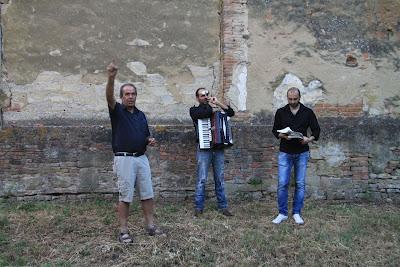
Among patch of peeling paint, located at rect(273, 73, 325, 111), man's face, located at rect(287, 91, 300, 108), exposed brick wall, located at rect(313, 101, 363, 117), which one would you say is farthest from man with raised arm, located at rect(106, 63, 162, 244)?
exposed brick wall, located at rect(313, 101, 363, 117)

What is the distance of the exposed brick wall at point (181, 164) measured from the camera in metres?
7.36

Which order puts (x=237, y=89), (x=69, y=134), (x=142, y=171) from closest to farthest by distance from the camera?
(x=142, y=171)
(x=69, y=134)
(x=237, y=89)

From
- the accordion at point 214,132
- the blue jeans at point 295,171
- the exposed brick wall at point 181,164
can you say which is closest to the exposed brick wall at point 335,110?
the exposed brick wall at point 181,164

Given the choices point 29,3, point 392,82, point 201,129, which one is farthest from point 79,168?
point 392,82

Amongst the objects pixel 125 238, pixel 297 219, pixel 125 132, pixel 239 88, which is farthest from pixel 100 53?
pixel 297 219

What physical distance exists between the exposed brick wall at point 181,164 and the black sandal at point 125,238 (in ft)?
6.74

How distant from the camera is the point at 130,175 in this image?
549cm

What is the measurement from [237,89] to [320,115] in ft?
5.02

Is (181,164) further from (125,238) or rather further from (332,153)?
(332,153)

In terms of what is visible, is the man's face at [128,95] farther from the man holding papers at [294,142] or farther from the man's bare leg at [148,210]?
the man holding papers at [294,142]

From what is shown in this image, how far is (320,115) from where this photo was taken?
320 inches

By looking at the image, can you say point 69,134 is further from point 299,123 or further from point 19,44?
point 299,123

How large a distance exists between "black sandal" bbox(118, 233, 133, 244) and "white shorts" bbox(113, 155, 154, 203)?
1.33 ft

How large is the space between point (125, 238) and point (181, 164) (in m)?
2.32
